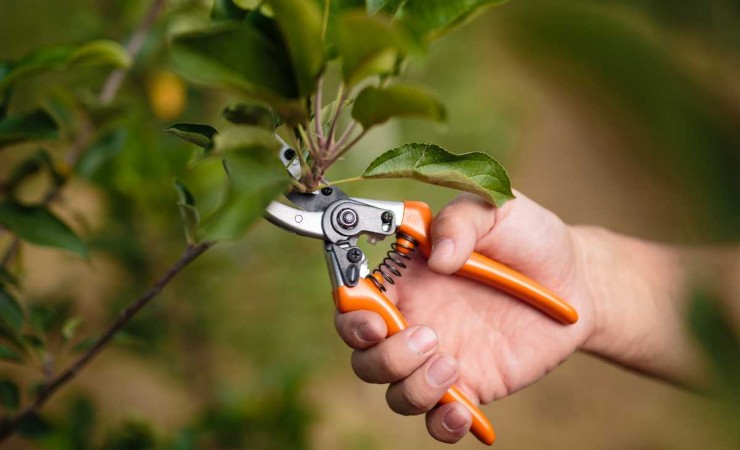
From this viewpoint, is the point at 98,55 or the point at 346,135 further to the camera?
the point at 98,55

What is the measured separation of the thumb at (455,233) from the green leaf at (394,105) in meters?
0.26

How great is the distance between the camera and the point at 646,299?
1.14 metres

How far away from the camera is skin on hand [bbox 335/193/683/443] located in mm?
829

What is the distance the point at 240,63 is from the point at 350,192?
152 centimetres

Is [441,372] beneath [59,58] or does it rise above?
beneath

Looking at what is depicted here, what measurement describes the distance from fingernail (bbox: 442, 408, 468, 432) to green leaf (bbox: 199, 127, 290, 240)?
420 mm

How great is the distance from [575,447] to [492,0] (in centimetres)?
197

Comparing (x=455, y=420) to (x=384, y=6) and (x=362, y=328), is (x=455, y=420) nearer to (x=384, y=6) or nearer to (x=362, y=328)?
(x=362, y=328)

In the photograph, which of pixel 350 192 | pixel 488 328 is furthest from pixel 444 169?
pixel 350 192

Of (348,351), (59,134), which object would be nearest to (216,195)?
(59,134)

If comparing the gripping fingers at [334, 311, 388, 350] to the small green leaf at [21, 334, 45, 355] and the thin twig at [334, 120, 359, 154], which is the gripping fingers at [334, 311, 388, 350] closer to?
the thin twig at [334, 120, 359, 154]

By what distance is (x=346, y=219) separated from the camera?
2.59 ft

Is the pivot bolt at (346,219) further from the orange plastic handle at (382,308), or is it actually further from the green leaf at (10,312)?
the green leaf at (10,312)

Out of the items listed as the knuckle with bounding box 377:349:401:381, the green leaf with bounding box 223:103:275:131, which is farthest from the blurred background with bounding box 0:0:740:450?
the knuckle with bounding box 377:349:401:381
